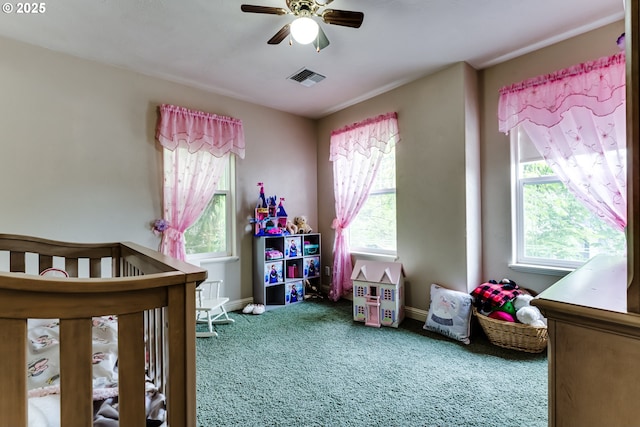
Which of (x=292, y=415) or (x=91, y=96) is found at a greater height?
(x=91, y=96)

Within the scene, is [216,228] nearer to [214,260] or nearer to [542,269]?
[214,260]

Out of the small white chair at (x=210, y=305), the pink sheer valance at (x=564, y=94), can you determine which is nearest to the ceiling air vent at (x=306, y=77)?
the pink sheer valance at (x=564, y=94)

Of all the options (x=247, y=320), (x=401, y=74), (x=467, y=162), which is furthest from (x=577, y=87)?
(x=247, y=320)

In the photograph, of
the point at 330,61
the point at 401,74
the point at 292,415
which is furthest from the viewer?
the point at 401,74

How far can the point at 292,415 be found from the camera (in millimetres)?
1591

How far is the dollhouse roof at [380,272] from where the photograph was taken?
2.91m

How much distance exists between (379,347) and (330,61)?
2510mm

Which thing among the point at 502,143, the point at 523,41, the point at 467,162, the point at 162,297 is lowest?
the point at 162,297

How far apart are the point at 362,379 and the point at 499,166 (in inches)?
85.2

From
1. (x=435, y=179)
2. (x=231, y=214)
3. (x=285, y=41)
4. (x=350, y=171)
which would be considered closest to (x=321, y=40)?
(x=285, y=41)

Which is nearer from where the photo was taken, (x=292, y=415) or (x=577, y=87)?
(x=292, y=415)

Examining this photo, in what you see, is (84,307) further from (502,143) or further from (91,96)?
(502,143)

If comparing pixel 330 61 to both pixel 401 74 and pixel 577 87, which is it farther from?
pixel 577 87

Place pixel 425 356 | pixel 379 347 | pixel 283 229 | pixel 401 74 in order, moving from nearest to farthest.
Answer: pixel 425 356 < pixel 379 347 < pixel 401 74 < pixel 283 229
